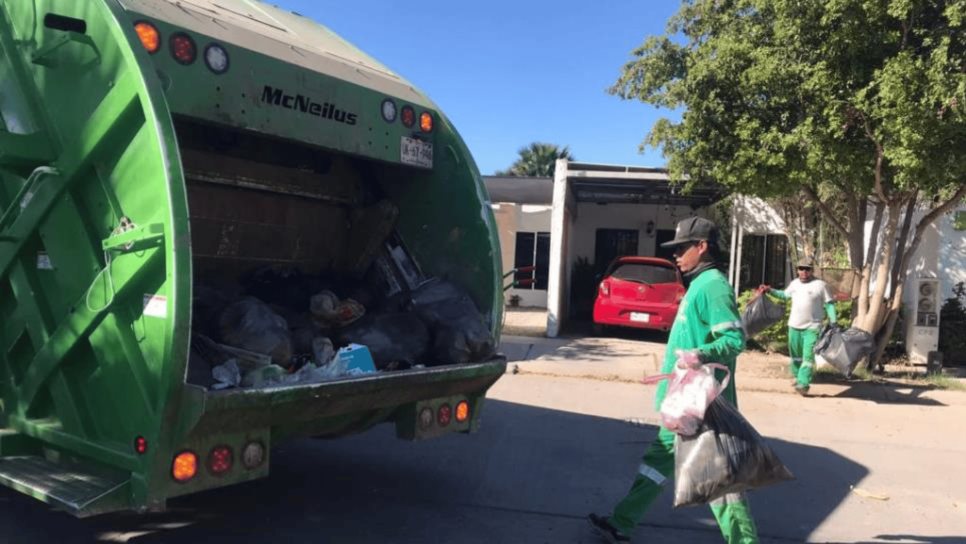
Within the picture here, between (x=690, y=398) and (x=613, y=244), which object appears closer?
(x=690, y=398)

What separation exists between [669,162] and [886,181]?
8.53 feet

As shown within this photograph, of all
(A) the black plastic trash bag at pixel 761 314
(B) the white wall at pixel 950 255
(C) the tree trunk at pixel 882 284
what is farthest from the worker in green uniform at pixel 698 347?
(B) the white wall at pixel 950 255

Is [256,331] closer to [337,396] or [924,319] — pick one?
[337,396]

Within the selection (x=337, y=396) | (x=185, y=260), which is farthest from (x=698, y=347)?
(x=185, y=260)

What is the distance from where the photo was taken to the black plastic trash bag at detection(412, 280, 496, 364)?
427cm

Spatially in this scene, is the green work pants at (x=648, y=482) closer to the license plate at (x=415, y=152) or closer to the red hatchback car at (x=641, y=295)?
the license plate at (x=415, y=152)

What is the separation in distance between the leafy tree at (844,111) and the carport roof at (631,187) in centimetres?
212

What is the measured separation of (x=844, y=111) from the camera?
313 inches

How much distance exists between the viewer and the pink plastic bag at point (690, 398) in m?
3.38

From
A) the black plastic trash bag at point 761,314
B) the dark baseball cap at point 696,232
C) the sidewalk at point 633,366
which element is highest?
the dark baseball cap at point 696,232

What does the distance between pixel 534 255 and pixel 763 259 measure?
5.53 m

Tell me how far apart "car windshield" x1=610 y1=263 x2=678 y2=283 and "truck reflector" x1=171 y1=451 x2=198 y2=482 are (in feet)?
31.5

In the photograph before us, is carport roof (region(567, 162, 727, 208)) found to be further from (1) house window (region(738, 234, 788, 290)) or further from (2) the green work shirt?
(2) the green work shirt

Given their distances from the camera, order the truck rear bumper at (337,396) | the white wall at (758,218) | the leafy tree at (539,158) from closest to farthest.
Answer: the truck rear bumper at (337,396)
the white wall at (758,218)
the leafy tree at (539,158)
